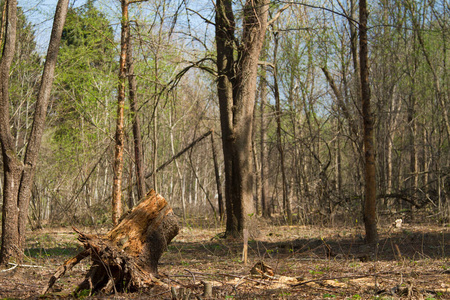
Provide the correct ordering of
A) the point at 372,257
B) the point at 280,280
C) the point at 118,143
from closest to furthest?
1. the point at 280,280
2. the point at 372,257
3. the point at 118,143

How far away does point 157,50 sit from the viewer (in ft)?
39.5

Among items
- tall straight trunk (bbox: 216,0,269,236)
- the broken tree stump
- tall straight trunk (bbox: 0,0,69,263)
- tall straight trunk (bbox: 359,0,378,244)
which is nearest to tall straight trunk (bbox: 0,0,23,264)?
tall straight trunk (bbox: 0,0,69,263)

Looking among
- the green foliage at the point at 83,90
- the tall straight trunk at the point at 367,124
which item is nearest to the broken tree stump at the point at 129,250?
the tall straight trunk at the point at 367,124

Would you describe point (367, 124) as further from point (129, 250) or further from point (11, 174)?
point (11, 174)

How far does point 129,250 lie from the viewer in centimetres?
418

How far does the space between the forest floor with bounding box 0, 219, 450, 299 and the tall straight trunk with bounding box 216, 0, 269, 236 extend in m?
0.71

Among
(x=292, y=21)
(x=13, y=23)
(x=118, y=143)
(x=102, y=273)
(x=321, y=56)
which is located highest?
(x=292, y=21)

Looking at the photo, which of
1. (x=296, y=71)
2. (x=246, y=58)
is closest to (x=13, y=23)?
(x=246, y=58)

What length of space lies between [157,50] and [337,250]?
7659 mm

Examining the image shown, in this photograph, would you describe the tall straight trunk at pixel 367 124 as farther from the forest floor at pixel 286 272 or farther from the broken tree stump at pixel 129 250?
the broken tree stump at pixel 129 250

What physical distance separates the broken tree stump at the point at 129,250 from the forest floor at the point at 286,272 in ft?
0.57

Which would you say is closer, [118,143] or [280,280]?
[280,280]

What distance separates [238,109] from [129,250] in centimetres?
555

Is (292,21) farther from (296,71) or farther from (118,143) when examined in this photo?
(118,143)
